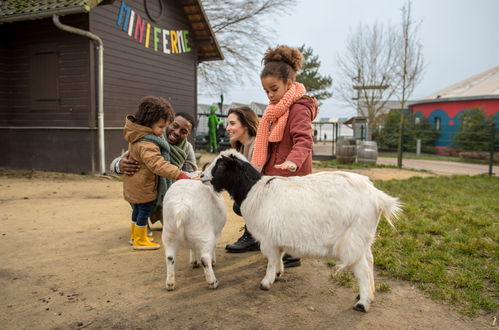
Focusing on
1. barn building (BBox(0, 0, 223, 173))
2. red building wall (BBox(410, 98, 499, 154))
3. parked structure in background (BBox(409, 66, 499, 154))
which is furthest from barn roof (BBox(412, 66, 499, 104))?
barn building (BBox(0, 0, 223, 173))

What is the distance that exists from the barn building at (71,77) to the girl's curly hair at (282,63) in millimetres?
6976

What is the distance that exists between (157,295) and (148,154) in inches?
53.7

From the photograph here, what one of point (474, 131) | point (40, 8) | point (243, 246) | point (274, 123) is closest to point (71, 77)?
point (40, 8)

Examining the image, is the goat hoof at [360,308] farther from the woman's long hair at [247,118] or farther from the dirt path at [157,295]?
the woman's long hair at [247,118]

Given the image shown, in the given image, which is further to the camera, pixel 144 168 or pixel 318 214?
pixel 144 168

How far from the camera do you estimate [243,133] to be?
3887 millimetres

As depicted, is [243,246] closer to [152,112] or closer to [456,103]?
[152,112]

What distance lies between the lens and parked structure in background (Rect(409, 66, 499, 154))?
22297 millimetres

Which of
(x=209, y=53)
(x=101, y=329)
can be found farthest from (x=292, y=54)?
(x=209, y=53)

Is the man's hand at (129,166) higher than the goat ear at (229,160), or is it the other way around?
the goat ear at (229,160)

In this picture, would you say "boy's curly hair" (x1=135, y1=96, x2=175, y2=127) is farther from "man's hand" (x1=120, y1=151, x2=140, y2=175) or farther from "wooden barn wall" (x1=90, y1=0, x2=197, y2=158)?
"wooden barn wall" (x1=90, y1=0, x2=197, y2=158)

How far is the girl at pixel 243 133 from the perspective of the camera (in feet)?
12.6

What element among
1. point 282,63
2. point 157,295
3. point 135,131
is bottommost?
point 157,295

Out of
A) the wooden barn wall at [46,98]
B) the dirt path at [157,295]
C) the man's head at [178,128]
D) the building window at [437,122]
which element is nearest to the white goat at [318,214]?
the dirt path at [157,295]
